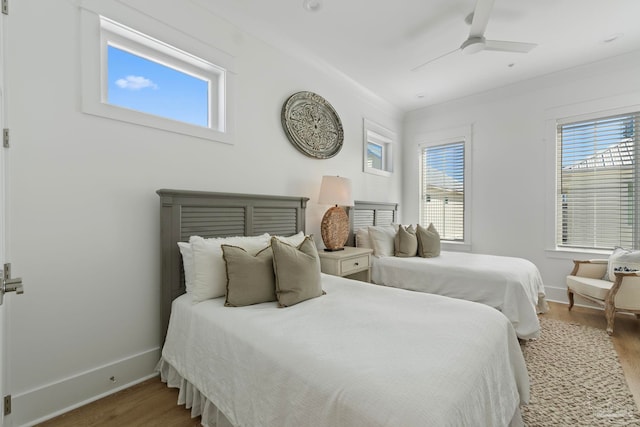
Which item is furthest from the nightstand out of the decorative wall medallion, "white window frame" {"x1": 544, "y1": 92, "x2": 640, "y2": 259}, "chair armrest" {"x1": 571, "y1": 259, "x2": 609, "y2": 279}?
"white window frame" {"x1": 544, "y1": 92, "x2": 640, "y2": 259}

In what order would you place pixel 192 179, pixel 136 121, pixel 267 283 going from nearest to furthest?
pixel 267 283 < pixel 136 121 < pixel 192 179

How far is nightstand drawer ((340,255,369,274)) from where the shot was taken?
9.28ft

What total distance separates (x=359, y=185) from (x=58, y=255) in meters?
3.25

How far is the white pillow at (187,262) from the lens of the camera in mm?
1862

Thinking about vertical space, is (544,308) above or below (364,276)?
below

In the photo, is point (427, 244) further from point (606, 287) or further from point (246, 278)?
point (246, 278)

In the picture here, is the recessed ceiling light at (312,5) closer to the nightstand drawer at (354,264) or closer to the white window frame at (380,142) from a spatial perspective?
the white window frame at (380,142)

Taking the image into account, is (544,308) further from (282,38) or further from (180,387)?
(282,38)

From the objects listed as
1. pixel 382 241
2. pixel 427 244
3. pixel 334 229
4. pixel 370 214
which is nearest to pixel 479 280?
pixel 427 244

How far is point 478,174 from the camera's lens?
427cm

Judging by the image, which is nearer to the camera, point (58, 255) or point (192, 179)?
point (58, 255)

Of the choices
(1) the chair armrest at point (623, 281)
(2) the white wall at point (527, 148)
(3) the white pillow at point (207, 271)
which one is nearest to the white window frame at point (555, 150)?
(2) the white wall at point (527, 148)

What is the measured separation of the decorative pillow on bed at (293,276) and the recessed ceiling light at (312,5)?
198cm

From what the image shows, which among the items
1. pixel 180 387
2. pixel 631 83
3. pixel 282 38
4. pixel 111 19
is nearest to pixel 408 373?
pixel 180 387
